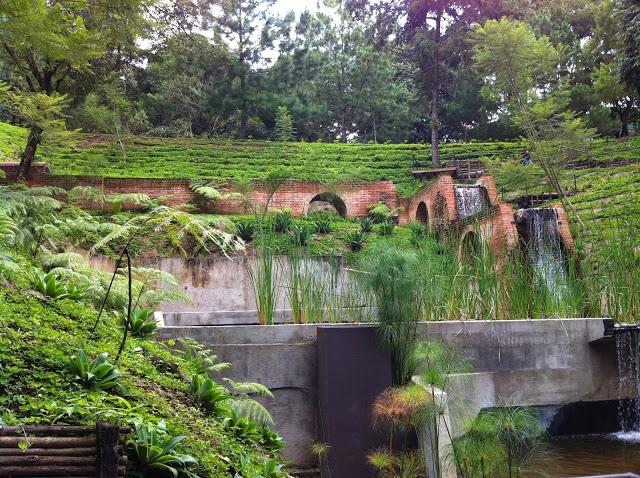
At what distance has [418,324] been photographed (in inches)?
200

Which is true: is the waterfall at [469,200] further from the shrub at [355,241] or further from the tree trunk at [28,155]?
the tree trunk at [28,155]

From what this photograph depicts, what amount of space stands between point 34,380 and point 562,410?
4.98 m

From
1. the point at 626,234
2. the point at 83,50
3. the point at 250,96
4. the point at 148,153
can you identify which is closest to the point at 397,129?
the point at 250,96

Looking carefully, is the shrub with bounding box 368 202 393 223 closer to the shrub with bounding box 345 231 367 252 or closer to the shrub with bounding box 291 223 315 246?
the shrub with bounding box 291 223 315 246

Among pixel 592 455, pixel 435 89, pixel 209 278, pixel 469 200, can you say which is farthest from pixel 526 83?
pixel 592 455

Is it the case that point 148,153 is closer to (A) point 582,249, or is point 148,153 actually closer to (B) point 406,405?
(A) point 582,249

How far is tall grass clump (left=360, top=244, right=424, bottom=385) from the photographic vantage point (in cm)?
486

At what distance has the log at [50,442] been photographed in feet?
7.20

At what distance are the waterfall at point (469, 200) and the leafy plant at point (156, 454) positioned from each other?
13.2 meters

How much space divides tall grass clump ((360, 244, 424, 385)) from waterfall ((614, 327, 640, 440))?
7.67 feet

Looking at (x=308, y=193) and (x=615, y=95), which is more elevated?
(x=615, y=95)

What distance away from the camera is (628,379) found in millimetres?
6012

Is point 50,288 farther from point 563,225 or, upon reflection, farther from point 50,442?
point 563,225

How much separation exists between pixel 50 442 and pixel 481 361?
4.18 metres
